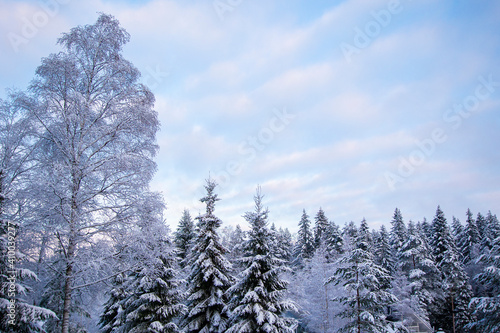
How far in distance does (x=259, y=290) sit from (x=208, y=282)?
457 centimetres

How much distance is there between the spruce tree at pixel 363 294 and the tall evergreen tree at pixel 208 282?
8739 millimetres

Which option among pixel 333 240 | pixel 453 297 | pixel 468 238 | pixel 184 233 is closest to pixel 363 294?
pixel 184 233

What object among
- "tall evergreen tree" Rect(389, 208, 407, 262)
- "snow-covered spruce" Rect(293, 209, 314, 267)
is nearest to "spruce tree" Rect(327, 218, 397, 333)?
"tall evergreen tree" Rect(389, 208, 407, 262)

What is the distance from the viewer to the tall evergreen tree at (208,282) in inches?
727

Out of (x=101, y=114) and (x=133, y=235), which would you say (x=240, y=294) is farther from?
(x=101, y=114)

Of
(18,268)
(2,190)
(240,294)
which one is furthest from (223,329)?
(2,190)

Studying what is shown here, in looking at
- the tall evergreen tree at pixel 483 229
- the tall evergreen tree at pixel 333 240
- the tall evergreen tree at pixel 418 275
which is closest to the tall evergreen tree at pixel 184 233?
the tall evergreen tree at pixel 333 240

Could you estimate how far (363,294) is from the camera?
20656 mm

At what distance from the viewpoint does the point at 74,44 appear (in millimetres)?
11008

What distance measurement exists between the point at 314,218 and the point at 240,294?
163ft

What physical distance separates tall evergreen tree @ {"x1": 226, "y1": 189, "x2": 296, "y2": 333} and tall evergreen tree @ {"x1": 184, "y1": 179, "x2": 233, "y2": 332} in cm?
120

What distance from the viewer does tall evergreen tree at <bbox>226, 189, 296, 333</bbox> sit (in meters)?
15.8

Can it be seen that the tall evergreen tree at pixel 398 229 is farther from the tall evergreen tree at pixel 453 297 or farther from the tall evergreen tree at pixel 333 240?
the tall evergreen tree at pixel 333 240

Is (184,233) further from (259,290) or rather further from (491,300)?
(491,300)
